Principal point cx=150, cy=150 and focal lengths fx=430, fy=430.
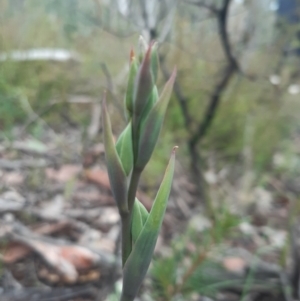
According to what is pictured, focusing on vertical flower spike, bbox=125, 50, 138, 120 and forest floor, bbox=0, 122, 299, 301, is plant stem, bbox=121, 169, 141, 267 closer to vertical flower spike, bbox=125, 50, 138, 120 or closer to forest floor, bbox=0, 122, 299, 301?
vertical flower spike, bbox=125, 50, 138, 120

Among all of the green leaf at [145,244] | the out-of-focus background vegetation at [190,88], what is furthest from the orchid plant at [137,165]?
the out-of-focus background vegetation at [190,88]

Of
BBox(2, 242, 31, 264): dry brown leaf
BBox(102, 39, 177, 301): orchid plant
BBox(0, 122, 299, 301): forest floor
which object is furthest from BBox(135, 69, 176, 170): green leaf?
BBox(2, 242, 31, 264): dry brown leaf

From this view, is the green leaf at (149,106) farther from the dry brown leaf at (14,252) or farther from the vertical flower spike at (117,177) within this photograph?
the dry brown leaf at (14,252)

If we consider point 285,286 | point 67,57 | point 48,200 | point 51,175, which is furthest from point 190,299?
point 67,57

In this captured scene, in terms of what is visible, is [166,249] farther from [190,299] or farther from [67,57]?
[67,57]

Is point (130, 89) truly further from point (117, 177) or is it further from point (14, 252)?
point (14, 252)

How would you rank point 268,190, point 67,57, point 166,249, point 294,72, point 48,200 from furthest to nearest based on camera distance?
point 67,57
point 294,72
point 268,190
point 48,200
point 166,249

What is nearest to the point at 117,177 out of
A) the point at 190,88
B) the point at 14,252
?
the point at 14,252
